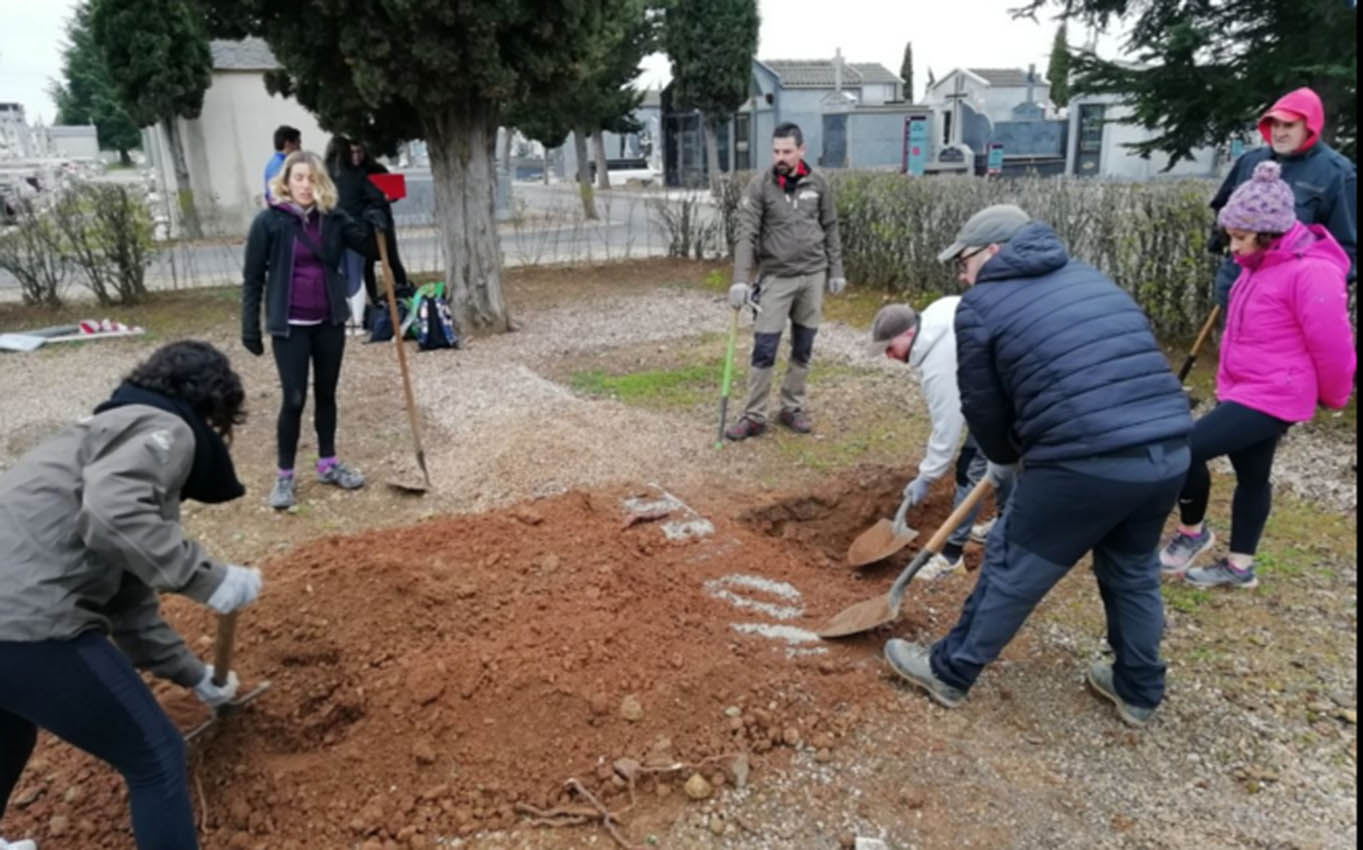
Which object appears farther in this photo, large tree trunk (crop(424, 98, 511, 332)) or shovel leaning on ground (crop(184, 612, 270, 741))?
large tree trunk (crop(424, 98, 511, 332))

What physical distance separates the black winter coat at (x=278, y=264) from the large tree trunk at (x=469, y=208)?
4362mm

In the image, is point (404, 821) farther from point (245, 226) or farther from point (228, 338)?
point (245, 226)

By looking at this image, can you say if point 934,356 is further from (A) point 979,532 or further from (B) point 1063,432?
(A) point 979,532

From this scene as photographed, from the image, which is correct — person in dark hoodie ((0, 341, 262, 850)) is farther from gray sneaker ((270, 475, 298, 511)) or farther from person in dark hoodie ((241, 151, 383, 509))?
gray sneaker ((270, 475, 298, 511))

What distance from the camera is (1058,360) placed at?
2660mm

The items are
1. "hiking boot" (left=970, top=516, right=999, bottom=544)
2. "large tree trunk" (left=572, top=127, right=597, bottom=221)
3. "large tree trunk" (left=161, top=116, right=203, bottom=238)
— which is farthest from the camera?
"large tree trunk" (left=572, top=127, right=597, bottom=221)

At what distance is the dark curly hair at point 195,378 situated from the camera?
93.0 inches

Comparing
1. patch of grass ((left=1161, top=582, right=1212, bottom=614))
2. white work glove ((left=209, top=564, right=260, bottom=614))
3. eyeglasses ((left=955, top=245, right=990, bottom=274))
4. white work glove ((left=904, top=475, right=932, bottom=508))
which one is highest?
eyeglasses ((left=955, top=245, right=990, bottom=274))

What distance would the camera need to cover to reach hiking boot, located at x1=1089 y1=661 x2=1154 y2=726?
3.06 meters

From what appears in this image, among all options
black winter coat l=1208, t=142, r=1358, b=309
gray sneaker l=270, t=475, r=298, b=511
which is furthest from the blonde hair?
black winter coat l=1208, t=142, r=1358, b=309

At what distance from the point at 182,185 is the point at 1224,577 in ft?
65.4

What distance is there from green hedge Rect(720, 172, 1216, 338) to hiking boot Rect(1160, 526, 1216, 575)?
3651 mm

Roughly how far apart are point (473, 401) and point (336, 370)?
6.83 ft

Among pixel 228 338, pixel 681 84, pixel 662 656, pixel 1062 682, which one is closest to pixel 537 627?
pixel 662 656
